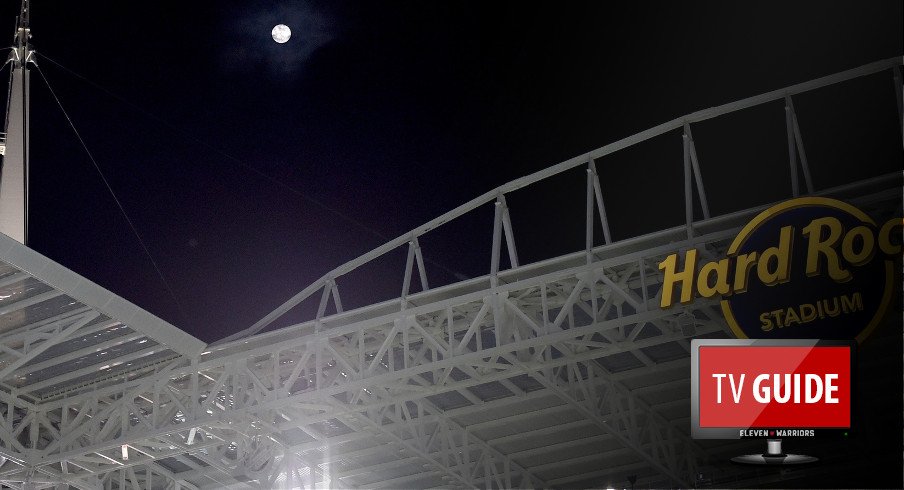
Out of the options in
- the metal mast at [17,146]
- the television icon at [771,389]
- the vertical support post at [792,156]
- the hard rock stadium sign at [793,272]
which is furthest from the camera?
the metal mast at [17,146]

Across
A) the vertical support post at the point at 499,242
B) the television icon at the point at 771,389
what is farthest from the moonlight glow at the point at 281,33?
the television icon at the point at 771,389

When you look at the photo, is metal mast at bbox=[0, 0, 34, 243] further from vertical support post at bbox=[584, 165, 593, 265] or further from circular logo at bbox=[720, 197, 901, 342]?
circular logo at bbox=[720, 197, 901, 342]

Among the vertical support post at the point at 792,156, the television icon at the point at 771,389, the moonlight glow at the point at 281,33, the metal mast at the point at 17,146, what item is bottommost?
the television icon at the point at 771,389

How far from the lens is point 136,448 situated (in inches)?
1174

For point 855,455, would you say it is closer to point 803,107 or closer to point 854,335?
point 854,335

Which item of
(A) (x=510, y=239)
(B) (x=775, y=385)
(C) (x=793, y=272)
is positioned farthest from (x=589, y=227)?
(B) (x=775, y=385)

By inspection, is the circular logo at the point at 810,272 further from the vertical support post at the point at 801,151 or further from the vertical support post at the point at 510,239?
the vertical support post at the point at 510,239

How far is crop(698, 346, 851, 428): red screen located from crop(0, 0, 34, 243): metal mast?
21054 mm

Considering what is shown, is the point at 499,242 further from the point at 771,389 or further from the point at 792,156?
the point at 771,389

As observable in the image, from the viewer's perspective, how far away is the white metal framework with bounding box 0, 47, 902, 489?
23359mm

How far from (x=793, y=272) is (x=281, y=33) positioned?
21.5 meters

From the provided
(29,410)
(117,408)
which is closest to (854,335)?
(117,408)

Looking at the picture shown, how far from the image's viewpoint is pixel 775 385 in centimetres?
1575

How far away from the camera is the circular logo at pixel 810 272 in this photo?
21.3 meters
